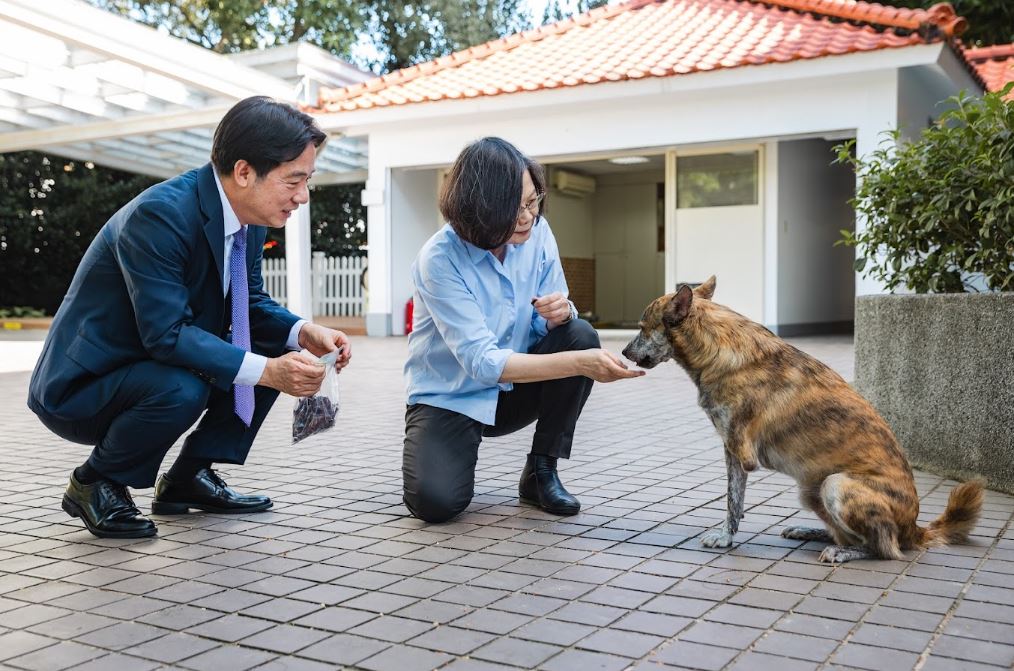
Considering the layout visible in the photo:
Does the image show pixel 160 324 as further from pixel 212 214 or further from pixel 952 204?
pixel 952 204

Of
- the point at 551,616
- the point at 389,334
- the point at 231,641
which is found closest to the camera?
the point at 231,641

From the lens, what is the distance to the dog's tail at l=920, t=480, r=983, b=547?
3.42m

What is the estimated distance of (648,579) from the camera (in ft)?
10.5

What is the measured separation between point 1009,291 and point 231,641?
380 centimetres

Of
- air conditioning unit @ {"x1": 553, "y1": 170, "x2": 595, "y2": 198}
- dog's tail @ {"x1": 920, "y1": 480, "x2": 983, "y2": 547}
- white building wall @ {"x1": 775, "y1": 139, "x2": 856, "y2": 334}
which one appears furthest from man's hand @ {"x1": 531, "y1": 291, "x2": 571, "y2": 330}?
air conditioning unit @ {"x1": 553, "y1": 170, "x2": 595, "y2": 198}

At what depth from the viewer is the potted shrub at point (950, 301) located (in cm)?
453

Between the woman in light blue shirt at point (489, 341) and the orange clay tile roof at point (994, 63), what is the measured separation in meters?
13.6

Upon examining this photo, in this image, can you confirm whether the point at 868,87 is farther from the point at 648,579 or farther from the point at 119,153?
the point at 119,153

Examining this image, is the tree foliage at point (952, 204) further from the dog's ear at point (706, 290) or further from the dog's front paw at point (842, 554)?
the dog's front paw at point (842, 554)

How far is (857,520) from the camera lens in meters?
3.27

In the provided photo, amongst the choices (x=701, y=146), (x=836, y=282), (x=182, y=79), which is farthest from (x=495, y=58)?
(x=836, y=282)

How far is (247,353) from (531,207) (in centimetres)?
125

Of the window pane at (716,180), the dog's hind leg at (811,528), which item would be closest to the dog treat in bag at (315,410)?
the dog's hind leg at (811,528)

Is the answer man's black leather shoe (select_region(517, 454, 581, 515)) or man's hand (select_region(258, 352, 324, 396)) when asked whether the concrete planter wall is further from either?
man's hand (select_region(258, 352, 324, 396))
